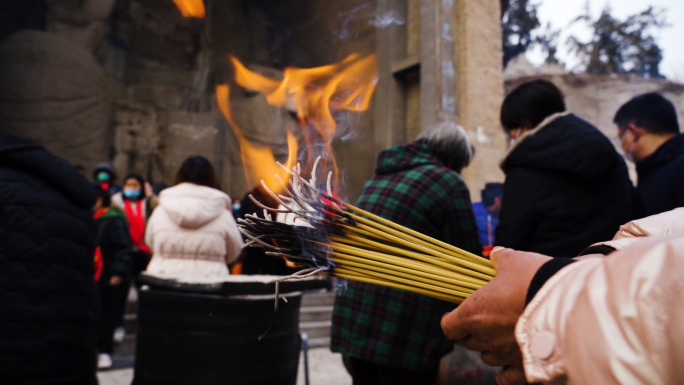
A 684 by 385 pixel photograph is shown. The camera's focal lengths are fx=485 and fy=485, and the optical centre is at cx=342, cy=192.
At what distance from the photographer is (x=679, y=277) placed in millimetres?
636

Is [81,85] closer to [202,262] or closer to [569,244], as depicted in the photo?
[202,262]

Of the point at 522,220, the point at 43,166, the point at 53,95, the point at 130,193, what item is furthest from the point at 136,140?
the point at 522,220

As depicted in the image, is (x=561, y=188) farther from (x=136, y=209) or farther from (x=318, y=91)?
(x=136, y=209)

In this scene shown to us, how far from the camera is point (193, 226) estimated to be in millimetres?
3342

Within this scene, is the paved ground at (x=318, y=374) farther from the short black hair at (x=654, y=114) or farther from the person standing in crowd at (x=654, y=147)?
the short black hair at (x=654, y=114)

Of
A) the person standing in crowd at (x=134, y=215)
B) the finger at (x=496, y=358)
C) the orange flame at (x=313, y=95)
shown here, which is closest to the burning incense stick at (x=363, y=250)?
the finger at (x=496, y=358)

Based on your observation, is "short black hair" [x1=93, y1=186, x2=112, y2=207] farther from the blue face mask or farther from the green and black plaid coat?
the green and black plaid coat

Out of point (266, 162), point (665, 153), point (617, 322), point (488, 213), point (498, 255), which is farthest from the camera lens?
point (488, 213)

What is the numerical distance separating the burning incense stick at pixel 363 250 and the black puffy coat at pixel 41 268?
1.72 m

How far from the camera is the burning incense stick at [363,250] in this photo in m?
1.14

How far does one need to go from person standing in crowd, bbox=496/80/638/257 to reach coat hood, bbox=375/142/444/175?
1.35ft

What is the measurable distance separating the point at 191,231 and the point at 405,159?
1705 mm

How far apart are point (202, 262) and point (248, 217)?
91.9 inches

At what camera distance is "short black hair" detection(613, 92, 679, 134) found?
2.69m
